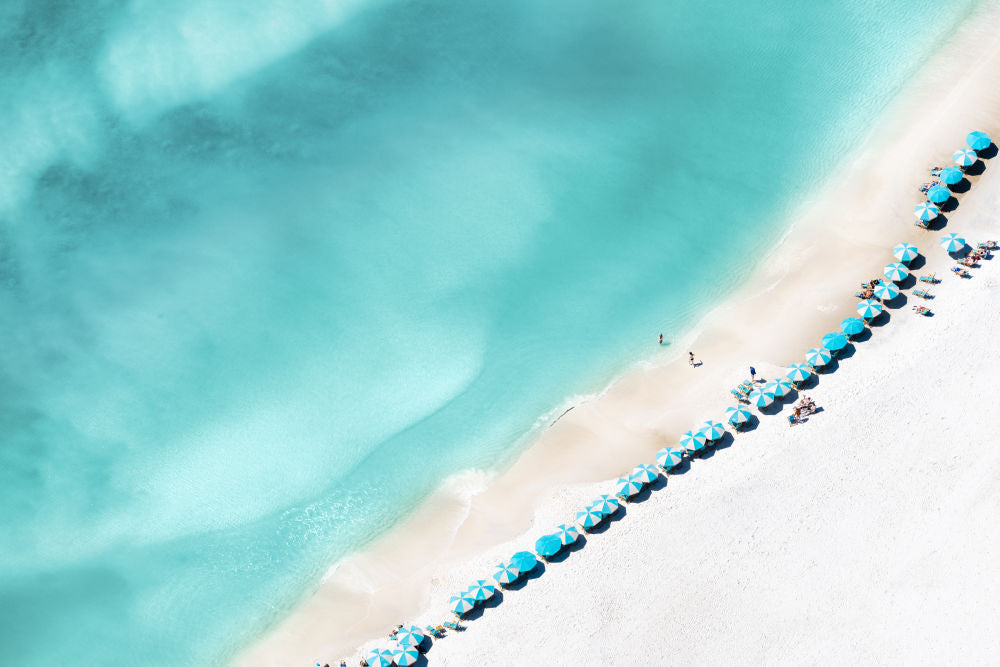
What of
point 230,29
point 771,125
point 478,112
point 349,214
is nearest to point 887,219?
point 771,125

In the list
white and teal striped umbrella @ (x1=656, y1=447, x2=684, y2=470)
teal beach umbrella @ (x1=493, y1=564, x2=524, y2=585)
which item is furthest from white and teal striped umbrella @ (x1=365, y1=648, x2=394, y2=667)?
white and teal striped umbrella @ (x1=656, y1=447, x2=684, y2=470)

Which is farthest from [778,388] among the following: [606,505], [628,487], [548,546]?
[548,546]

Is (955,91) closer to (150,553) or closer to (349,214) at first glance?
(349,214)

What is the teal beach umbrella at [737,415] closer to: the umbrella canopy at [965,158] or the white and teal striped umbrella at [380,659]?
the white and teal striped umbrella at [380,659]

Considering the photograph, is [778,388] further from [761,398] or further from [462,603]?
[462,603]

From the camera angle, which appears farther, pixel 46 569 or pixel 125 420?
pixel 125 420

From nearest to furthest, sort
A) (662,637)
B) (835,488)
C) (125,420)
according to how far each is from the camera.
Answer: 1. (662,637)
2. (835,488)
3. (125,420)

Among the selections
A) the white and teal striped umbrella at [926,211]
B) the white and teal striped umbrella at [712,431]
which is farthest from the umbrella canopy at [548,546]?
the white and teal striped umbrella at [926,211]

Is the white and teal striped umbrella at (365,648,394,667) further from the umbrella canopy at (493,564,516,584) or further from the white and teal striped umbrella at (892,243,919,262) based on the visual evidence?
the white and teal striped umbrella at (892,243,919,262)
